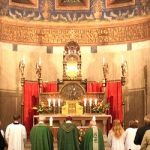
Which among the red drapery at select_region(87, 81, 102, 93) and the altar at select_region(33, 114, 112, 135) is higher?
the red drapery at select_region(87, 81, 102, 93)

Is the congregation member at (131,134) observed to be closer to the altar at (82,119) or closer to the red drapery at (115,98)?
the altar at (82,119)

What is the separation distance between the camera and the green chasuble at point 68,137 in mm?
16125

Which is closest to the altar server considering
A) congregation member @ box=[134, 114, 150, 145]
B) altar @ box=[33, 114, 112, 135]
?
congregation member @ box=[134, 114, 150, 145]

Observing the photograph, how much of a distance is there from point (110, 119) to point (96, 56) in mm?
4090

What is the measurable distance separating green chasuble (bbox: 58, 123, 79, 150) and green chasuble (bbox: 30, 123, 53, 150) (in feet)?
1.66

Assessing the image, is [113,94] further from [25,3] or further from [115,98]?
[25,3]

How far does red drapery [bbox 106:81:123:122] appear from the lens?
2388 centimetres

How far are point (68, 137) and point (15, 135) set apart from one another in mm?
2043

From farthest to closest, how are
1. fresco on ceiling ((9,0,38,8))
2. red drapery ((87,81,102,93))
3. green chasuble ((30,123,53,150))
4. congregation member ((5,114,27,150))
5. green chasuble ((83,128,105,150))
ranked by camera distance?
fresco on ceiling ((9,0,38,8)) → red drapery ((87,81,102,93)) → congregation member ((5,114,27,150)) → green chasuble ((30,123,53,150)) → green chasuble ((83,128,105,150))

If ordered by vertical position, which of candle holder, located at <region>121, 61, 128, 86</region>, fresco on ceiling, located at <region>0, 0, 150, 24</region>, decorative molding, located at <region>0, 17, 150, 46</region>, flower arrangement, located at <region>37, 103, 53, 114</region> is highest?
fresco on ceiling, located at <region>0, 0, 150, 24</region>

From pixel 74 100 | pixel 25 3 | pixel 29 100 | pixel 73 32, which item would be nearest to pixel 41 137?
pixel 74 100

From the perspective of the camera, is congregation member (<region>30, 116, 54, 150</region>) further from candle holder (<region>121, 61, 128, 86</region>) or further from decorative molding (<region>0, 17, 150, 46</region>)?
decorative molding (<region>0, 17, 150, 46</region>)

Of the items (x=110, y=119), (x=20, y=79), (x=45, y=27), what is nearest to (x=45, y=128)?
(x=110, y=119)

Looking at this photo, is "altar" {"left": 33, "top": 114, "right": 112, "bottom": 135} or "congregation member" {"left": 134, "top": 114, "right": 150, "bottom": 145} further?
"altar" {"left": 33, "top": 114, "right": 112, "bottom": 135}
